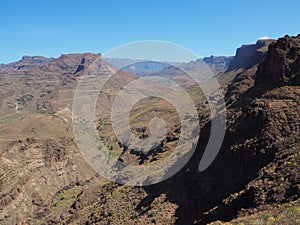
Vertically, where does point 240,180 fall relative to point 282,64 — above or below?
below

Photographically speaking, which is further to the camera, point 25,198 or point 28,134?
point 28,134

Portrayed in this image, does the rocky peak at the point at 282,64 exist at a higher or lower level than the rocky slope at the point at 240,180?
higher

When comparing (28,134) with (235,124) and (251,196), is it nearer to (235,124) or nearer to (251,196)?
(235,124)

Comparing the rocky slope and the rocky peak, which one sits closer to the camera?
the rocky slope

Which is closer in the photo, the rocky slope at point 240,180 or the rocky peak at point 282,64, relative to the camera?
the rocky slope at point 240,180

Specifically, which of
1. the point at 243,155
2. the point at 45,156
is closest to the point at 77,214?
the point at 243,155

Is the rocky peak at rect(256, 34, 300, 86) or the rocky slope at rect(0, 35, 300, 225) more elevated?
the rocky peak at rect(256, 34, 300, 86)

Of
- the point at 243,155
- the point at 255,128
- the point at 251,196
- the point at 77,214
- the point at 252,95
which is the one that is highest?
the point at 252,95

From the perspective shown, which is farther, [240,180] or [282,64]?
[282,64]
